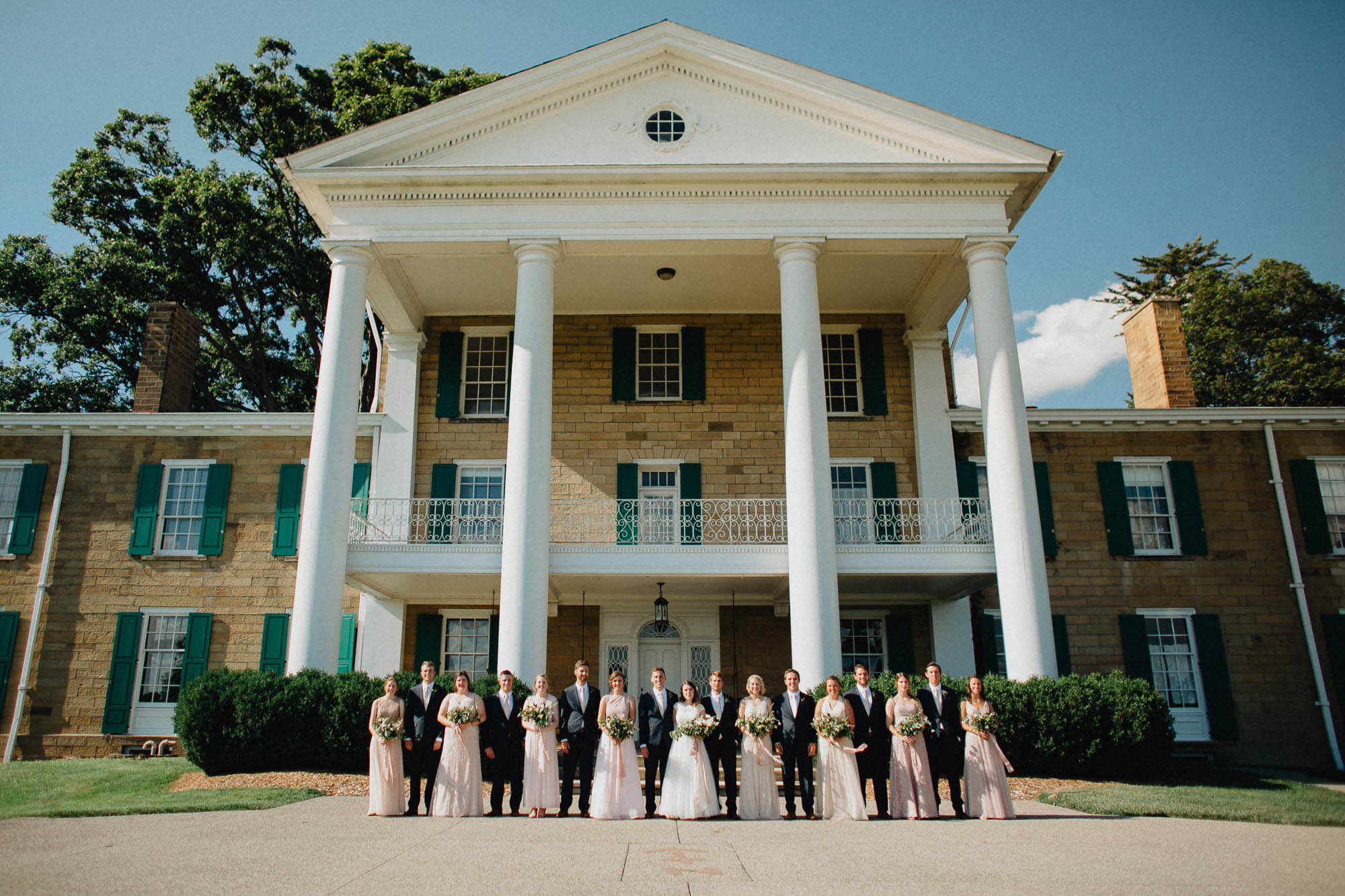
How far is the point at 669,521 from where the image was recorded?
1789cm

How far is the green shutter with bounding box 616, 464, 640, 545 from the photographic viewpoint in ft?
58.1

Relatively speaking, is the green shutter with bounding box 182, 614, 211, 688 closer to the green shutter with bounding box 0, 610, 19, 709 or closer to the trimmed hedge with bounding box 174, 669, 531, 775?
the green shutter with bounding box 0, 610, 19, 709

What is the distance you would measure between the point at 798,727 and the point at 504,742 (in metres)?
3.22

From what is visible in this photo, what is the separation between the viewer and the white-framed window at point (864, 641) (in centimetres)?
1817

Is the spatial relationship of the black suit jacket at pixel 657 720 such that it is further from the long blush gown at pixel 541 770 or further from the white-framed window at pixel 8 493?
the white-framed window at pixel 8 493

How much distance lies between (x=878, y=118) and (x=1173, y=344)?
9.33m

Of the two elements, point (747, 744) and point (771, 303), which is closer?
point (747, 744)

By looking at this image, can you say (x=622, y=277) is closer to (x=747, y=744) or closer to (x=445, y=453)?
(x=445, y=453)

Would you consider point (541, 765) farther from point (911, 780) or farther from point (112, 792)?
point (112, 792)

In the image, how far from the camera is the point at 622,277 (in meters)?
18.0

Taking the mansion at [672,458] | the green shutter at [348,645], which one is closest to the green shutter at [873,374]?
the mansion at [672,458]

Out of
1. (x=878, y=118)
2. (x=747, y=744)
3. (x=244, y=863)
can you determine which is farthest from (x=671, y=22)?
(x=244, y=863)

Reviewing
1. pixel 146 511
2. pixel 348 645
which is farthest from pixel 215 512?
pixel 348 645

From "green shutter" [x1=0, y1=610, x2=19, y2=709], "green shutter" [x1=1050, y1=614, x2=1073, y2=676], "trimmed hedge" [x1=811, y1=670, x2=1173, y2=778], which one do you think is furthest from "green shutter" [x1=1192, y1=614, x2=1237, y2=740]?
"green shutter" [x1=0, y1=610, x2=19, y2=709]
